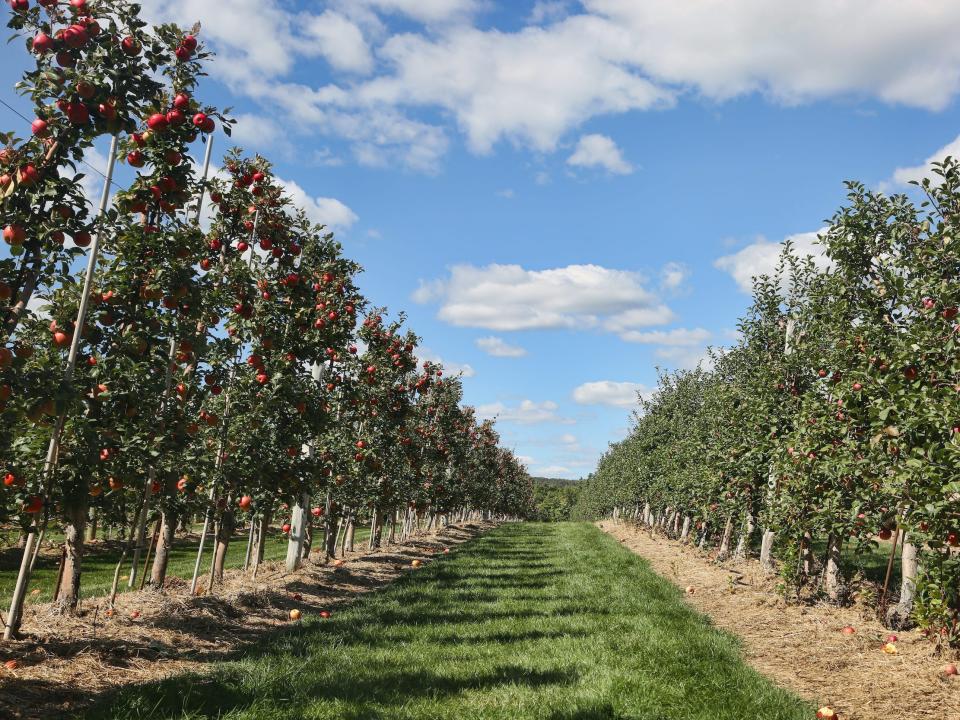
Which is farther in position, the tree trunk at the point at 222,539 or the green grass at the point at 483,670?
the tree trunk at the point at 222,539

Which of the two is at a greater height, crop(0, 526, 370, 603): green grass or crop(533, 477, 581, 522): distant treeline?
crop(0, 526, 370, 603): green grass

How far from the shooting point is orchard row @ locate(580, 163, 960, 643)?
7.18m

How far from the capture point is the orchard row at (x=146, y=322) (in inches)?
209

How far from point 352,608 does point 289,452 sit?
2.94 meters

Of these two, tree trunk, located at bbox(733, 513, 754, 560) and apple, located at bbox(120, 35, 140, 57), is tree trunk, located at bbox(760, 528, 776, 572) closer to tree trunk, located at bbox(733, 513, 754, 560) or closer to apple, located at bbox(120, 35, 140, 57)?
tree trunk, located at bbox(733, 513, 754, 560)

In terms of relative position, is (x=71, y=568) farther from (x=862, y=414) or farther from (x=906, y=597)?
(x=906, y=597)

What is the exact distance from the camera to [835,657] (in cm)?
876

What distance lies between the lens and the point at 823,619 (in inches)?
429

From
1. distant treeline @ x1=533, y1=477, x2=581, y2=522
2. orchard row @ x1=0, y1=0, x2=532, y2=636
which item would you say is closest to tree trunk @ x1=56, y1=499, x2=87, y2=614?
orchard row @ x1=0, y1=0, x2=532, y2=636

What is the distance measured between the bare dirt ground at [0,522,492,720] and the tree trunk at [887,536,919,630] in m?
9.27

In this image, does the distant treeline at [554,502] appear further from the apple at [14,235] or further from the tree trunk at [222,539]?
the apple at [14,235]

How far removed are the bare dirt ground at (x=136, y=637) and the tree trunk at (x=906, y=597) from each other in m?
9.27

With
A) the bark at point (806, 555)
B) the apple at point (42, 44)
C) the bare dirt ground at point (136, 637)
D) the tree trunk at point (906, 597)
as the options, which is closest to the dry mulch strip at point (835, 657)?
the tree trunk at point (906, 597)

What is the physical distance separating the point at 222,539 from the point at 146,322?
558 centimetres
